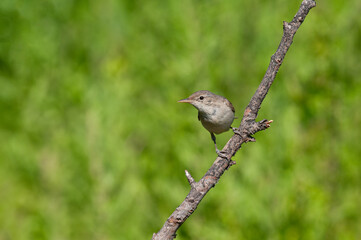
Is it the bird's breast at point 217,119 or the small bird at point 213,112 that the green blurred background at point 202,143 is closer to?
the small bird at point 213,112

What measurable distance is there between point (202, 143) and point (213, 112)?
3.07m

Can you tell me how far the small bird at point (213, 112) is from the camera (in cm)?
289

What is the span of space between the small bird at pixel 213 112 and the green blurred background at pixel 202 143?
2.32 meters

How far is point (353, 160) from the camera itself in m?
6.66

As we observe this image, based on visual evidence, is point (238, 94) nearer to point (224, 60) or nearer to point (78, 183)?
point (224, 60)

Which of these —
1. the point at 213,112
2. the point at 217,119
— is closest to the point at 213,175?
the point at 217,119

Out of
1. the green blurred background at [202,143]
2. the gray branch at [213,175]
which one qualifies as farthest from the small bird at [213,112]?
the green blurred background at [202,143]

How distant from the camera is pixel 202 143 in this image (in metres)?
6.16

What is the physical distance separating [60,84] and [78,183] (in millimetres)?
3494

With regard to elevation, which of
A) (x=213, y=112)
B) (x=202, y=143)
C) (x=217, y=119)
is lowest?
(x=217, y=119)

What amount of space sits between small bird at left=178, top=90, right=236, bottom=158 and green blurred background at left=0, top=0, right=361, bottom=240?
232 centimetres

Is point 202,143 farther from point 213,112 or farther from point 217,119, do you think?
point 217,119

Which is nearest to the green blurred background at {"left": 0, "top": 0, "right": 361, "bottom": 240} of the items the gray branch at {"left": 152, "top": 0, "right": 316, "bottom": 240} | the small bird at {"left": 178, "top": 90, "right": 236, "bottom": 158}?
→ the small bird at {"left": 178, "top": 90, "right": 236, "bottom": 158}

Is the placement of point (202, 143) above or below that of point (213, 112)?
above
